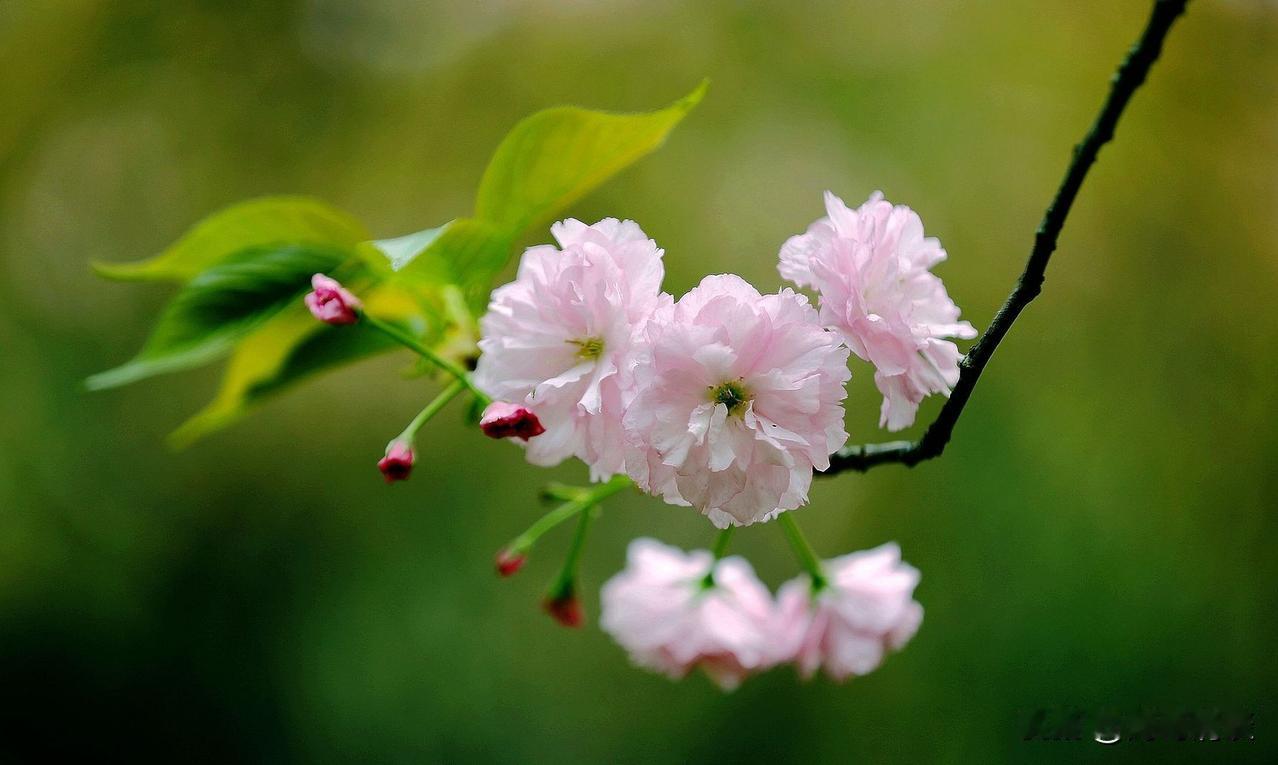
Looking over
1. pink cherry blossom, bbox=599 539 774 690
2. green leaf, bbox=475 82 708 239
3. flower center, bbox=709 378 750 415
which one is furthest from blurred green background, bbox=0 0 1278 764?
flower center, bbox=709 378 750 415

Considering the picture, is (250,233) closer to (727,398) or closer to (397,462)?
(397,462)

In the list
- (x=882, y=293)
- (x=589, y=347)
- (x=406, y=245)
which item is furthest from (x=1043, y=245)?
(x=406, y=245)

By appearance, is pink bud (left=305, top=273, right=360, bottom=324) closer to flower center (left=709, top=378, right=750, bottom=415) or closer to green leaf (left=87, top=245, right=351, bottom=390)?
green leaf (left=87, top=245, right=351, bottom=390)

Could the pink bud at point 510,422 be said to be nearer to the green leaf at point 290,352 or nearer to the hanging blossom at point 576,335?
the hanging blossom at point 576,335

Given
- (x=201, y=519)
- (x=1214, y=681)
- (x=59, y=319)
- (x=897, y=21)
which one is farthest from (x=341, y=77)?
(x=1214, y=681)

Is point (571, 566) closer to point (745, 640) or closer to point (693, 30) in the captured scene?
point (745, 640)

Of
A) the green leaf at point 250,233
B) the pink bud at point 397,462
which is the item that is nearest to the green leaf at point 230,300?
the green leaf at point 250,233
